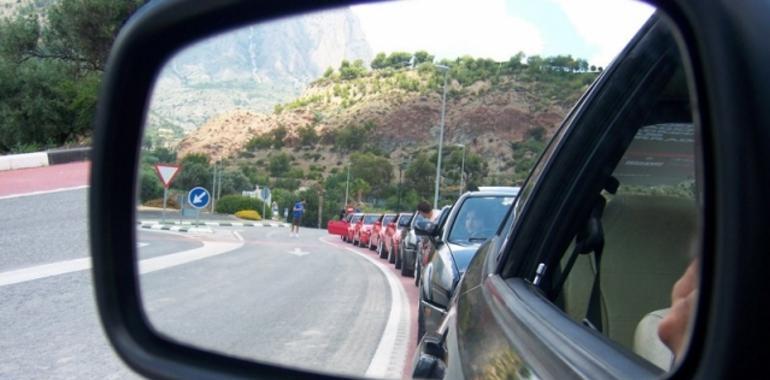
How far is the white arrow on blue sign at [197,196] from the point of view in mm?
3310

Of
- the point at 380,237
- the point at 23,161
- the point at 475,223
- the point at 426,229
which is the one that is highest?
the point at 475,223

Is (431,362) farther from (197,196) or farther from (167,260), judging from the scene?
(167,260)

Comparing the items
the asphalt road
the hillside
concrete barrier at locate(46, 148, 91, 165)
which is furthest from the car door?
concrete barrier at locate(46, 148, 91, 165)

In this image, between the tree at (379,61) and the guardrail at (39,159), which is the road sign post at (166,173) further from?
the guardrail at (39,159)

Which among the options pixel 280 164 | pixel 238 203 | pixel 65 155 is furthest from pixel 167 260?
pixel 65 155

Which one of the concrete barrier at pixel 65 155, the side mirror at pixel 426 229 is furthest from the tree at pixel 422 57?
the concrete barrier at pixel 65 155

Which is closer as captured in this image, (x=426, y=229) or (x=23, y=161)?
(x=426, y=229)

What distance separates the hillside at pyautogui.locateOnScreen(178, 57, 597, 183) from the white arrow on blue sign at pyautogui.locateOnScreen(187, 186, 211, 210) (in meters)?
0.57

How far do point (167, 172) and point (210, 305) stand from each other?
1.74 ft

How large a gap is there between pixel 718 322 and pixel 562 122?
1605mm

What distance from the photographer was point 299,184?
2.64 metres

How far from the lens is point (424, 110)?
240 centimetres

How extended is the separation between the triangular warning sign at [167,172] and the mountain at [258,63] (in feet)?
0.35

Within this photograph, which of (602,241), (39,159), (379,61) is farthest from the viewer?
(39,159)
